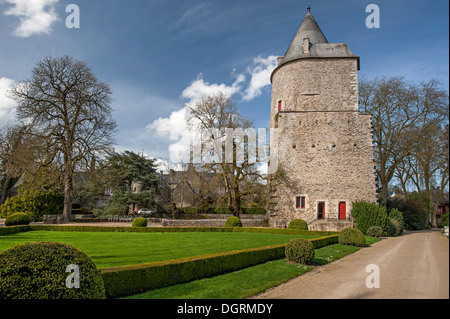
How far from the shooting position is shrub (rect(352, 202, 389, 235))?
2261 cm

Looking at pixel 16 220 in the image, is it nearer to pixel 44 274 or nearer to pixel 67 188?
pixel 67 188

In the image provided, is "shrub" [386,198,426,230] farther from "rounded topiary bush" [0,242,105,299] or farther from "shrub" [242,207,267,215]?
"rounded topiary bush" [0,242,105,299]

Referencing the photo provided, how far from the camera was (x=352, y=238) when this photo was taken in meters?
16.6

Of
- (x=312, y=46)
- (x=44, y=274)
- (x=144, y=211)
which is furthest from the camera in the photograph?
(x=144, y=211)

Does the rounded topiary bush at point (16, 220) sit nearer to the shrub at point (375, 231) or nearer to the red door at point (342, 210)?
the red door at point (342, 210)

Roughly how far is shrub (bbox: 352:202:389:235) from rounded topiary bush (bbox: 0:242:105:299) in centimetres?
2209

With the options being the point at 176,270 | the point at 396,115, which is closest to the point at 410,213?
the point at 396,115

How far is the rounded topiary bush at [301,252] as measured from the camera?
10781 millimetres

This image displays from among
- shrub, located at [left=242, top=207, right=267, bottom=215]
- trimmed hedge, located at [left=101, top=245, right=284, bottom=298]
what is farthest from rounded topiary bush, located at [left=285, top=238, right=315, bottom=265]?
shrub, located at [left=242, top=207, right=267, bottom=215]

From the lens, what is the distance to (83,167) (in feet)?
89.3

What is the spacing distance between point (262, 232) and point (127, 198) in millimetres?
16784

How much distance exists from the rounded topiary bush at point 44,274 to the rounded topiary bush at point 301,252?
757cm

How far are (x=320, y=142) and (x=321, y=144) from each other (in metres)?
0.20

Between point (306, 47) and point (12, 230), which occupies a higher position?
point (306, 47)
